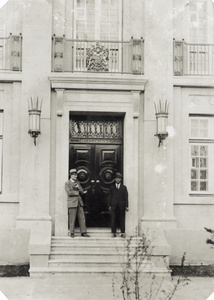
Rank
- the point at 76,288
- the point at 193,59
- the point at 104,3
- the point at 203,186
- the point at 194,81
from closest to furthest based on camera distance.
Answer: the point at 76,288, the point at 203,186, the point at 104,3, the point at 193,59, the point at 194,81

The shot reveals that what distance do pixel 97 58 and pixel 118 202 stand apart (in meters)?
3.40

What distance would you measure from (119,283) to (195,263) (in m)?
2.03

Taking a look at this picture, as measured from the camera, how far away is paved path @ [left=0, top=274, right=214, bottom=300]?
8.82 metres

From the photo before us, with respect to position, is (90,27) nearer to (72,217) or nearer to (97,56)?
(97,56)

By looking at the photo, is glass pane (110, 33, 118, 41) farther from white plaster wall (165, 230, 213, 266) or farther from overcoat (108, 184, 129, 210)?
white plaster wall (165, 230, 213, 266)

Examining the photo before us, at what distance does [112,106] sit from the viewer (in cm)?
1227

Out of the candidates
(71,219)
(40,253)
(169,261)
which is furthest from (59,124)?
(169,261)

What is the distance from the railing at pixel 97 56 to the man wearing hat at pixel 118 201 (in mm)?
2562

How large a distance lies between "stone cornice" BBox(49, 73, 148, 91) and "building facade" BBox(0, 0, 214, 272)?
0.08 feet

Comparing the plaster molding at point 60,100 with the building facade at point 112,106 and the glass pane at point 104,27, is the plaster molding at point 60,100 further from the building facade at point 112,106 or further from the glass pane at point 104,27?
the glass pane at point 104,27

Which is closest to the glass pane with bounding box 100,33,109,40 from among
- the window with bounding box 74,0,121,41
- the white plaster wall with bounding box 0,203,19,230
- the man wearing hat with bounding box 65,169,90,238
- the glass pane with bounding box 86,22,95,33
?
the window with bounding box 74,0,121,41

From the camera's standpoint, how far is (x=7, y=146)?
11531 millimetres

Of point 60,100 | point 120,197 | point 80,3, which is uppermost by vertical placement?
point 80,3

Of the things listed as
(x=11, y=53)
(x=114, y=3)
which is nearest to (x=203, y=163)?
(x=114, y=3)
